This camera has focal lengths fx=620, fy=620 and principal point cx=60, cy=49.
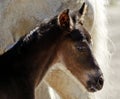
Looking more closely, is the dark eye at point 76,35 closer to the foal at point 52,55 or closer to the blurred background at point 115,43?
the foal at point 52,55

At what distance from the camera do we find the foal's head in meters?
5.87

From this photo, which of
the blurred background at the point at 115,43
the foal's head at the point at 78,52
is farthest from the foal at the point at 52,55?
the blurred background at the point at 115,43

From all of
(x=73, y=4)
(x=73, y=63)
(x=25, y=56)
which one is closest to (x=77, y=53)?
(x=73, y=63)

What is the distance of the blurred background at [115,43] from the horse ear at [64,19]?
7.18 feet

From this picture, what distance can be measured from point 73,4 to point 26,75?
152 centimetres

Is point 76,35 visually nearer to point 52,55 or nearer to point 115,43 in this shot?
point 52,55

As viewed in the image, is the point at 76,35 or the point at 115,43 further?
the point at 115,43

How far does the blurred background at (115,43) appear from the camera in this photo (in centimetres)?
1003

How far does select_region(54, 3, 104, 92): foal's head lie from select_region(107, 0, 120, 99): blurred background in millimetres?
2066

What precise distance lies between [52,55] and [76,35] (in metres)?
0.33

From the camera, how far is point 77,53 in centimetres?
591

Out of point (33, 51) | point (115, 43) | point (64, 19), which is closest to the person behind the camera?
point (64, 19)

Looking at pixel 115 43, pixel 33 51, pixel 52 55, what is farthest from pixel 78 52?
pixel 115 43

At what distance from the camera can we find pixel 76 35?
588 centimetres
